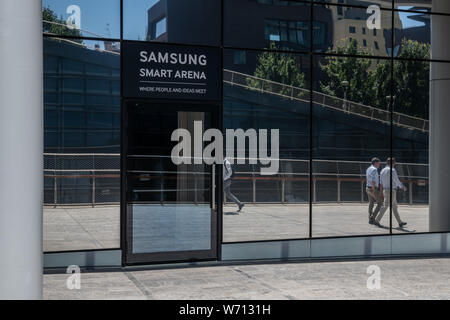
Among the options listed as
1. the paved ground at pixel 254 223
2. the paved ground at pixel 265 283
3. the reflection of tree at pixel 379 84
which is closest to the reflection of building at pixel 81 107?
the paved ground at pixel 254 223

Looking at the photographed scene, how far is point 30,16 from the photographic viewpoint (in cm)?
575

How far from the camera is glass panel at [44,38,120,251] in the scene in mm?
12070

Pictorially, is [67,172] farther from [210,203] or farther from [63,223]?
[210,203]

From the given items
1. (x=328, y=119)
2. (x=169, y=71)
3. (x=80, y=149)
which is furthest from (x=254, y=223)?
(x=328, y=119)

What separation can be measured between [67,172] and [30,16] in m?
12.6

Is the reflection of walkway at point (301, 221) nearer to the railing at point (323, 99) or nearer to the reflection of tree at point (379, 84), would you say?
the railing at point (323, 99)

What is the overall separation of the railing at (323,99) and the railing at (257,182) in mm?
4103

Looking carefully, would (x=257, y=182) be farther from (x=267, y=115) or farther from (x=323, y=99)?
(x=323, y=99)

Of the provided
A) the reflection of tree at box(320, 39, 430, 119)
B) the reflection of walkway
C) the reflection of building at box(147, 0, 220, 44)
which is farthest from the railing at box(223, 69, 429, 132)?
the reflection of walkway

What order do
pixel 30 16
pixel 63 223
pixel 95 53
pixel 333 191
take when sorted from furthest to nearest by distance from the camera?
pixel 333 191
pixel 63 223
pixel 95 53
pixel 30 16

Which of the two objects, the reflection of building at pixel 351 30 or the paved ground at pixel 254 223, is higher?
the reflection of building at pixel 351 30

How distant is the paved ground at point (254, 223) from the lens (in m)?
12.1

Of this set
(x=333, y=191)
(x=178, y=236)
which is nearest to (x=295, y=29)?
(x=333, y=191)

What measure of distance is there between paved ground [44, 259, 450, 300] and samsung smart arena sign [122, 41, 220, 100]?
9.62 feet
